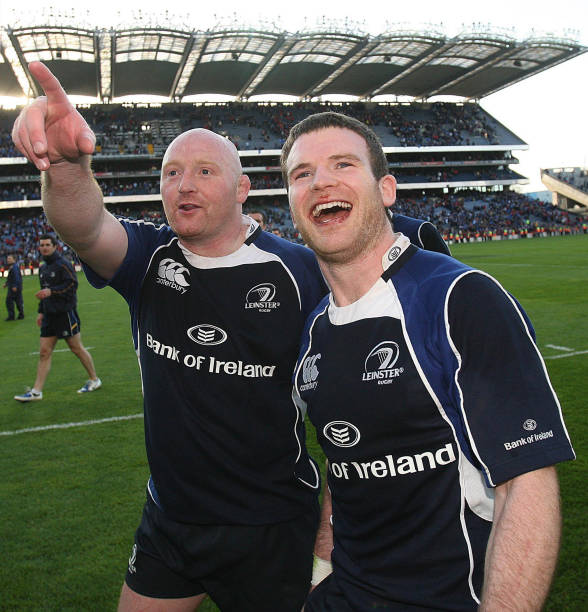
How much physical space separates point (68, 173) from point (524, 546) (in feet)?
5.84

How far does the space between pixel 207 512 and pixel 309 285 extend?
103 centimetres

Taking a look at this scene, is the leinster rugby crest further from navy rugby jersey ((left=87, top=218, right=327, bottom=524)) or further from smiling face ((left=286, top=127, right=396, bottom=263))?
navy rugby jersey ((left=87, top=218, right=327, bottom=524))

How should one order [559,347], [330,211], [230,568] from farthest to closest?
[559,347] < [230,568] < [330,211]

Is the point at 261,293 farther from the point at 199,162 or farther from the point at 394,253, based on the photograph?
the point at 394,253

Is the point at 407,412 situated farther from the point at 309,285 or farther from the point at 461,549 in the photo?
the point at 309,285

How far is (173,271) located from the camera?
8.41 ft

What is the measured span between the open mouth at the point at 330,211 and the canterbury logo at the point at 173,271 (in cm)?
81

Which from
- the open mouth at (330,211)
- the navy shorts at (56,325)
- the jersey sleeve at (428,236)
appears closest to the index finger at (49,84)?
the open mouth at (330,211)

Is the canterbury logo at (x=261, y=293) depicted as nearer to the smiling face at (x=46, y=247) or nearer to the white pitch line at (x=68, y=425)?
the white pitch line at (x=68, y=425)

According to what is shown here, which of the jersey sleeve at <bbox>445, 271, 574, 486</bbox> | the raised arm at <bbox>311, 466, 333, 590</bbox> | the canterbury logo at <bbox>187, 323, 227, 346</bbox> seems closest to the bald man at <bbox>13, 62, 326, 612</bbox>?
the canterbury logo at <bbox>187, 323, 227, 346</bbox>

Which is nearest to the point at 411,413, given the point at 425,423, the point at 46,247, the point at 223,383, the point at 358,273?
the point at 425,423

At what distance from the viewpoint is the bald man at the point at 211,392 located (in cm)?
232

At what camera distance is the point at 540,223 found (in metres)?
55.2

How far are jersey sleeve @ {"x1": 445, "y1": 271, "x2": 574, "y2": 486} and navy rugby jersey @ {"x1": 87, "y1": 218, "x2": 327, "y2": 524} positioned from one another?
1.09 metres
